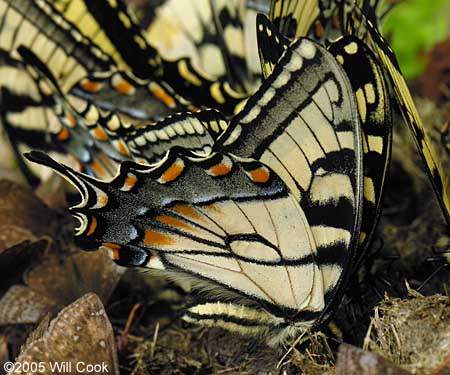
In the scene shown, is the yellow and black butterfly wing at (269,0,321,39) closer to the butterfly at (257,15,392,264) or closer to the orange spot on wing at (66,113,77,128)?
the butterfly at (257,15,392,264)

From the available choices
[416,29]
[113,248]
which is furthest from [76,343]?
[416,29]

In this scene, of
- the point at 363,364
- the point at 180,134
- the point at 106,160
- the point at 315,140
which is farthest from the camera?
the point at 106,160

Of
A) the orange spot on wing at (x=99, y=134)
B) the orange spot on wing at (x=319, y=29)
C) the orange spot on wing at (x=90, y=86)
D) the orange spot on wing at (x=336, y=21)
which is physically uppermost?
the orange spot on wing at (x=336, y=21)

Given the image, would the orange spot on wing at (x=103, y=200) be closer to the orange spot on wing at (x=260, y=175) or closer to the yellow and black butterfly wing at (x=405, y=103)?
the orange spot on wing at (x=260, y=175)

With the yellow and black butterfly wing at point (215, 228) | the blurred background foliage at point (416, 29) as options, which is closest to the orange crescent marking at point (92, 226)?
the yellow and black butterfly wing at point (215, 228)

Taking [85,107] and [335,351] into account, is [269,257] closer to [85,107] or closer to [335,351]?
[335,351]

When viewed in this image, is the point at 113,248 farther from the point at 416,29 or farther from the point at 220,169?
the point at 416,29

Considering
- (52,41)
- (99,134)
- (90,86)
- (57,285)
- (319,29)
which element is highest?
(319,29)

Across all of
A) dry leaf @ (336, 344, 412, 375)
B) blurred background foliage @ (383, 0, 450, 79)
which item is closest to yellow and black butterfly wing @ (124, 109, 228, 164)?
→ dry leaf @ (336, 344, 412, 375)

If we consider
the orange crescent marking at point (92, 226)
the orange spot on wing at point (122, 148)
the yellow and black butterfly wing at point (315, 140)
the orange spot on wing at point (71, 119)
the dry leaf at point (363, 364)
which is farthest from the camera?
the orange spot on wing at point (71, 119)

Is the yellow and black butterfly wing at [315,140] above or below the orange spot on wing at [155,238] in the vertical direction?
above
